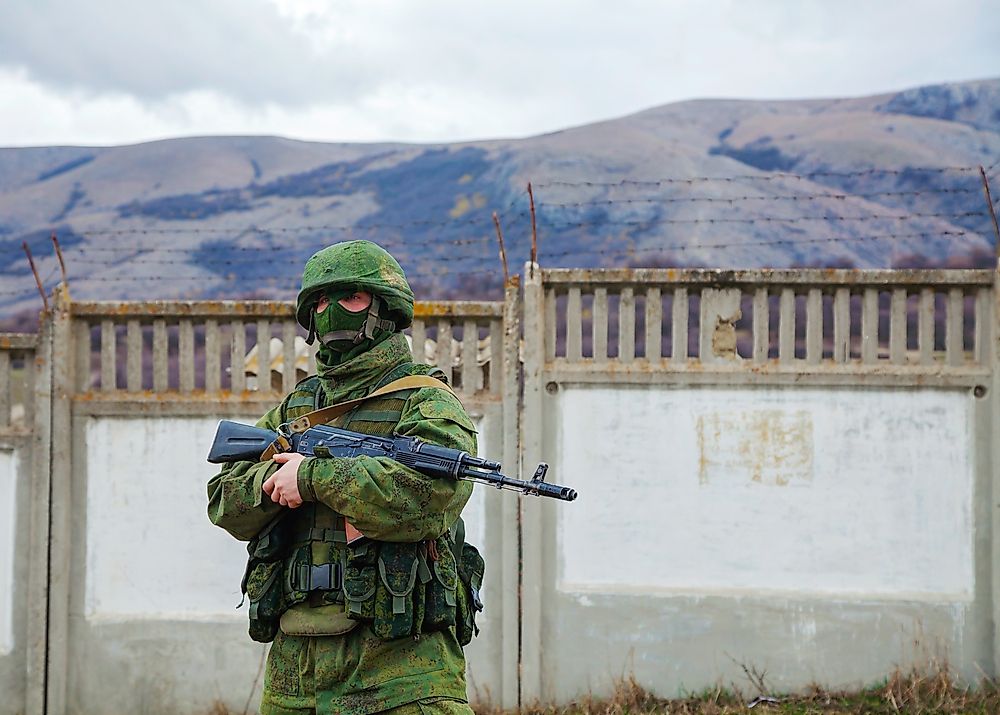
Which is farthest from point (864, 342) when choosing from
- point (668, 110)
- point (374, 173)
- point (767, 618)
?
point (668, 110)

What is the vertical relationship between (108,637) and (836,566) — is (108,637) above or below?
below

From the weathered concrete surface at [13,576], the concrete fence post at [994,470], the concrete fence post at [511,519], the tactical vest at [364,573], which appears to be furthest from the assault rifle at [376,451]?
the concrete fence post at [994,470]

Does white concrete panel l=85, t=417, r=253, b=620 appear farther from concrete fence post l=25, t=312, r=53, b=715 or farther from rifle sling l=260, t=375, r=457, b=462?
rifle sling l=260, t=375, r=457, b=462

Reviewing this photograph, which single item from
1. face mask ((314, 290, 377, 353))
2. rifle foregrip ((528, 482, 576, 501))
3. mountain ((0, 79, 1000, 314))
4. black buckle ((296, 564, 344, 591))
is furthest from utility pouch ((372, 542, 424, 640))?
mountain ((0, 79, 1000, 314))

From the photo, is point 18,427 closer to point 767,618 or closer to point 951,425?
point 767,618

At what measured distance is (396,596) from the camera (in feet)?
10.5

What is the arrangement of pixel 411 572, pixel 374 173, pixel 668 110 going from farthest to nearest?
pixel 668 110
pixel 374 173
pixel 411 572

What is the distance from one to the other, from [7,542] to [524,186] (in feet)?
123

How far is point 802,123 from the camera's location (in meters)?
55.2

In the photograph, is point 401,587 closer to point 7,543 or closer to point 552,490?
point 552,490

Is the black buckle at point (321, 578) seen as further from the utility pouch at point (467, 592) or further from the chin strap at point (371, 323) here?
the chin strap at point (371, 323)

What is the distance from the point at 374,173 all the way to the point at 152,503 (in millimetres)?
47526

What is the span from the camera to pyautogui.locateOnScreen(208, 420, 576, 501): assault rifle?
123 inches

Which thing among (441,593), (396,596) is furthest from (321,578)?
(441,593)
